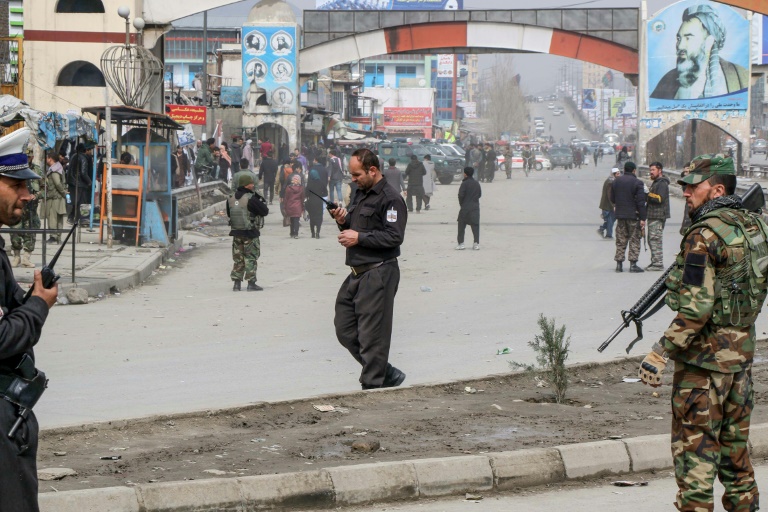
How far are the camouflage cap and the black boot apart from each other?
3.58 meters

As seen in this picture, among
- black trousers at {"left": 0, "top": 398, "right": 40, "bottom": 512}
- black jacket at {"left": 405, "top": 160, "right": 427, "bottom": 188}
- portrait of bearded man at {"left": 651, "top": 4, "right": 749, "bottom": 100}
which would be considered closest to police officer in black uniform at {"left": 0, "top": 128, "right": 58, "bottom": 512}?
black trousers at {"left": 0, "top": 398, "right": 40, "bottom": 512}

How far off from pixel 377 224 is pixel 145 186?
13.3 m

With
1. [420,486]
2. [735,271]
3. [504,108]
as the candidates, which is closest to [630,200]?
[420,486]

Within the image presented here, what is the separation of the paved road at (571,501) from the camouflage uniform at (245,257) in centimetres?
1027

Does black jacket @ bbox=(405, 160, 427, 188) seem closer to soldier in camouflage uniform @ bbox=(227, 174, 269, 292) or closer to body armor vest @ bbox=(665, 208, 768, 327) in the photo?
soldier in camouflage uniform @ bbox=(227, 174, 269, 292)

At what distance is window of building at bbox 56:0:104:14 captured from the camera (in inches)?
1230

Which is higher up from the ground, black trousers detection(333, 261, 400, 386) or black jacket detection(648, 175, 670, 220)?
black jacket detection(648, 175, 670, 220)

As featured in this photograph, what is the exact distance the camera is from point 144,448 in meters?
6.55

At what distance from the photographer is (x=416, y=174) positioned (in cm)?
3334

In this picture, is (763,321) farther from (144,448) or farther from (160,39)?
(160,39)

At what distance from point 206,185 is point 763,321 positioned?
20951mm

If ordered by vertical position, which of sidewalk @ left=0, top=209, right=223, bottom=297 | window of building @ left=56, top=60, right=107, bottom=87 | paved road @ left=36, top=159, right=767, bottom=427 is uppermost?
window of building @ left=56, top=60, right=107, bottom=87

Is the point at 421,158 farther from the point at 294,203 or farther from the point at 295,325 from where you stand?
the point at 295,325

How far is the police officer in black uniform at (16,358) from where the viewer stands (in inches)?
144
